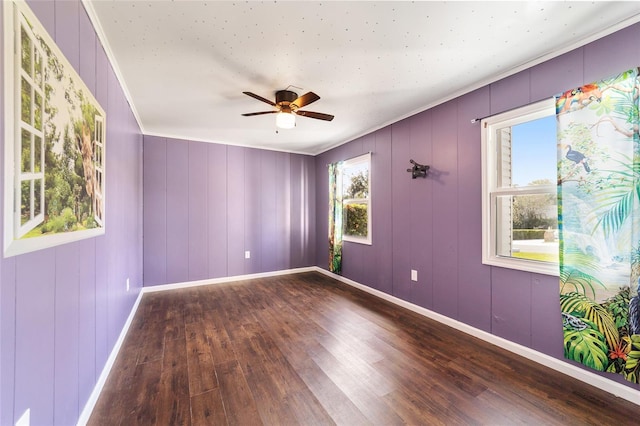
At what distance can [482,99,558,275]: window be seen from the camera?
2062 millimetres

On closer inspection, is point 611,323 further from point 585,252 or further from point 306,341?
point 306,341

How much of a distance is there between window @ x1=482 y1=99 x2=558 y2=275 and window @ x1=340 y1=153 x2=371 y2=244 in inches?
68.2

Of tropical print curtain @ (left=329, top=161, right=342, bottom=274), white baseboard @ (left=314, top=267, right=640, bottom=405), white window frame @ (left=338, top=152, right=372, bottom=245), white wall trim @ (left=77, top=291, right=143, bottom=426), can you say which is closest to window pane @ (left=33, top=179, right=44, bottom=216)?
white wall trim @ (left=77, top=291, right=143, bottom=426)

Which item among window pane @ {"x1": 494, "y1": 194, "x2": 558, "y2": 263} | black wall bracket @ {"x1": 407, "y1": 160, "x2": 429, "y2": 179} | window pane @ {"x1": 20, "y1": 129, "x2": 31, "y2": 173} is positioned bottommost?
window pane @ {"x1": 494, "y1": 194, "x2": 558, "y2": 263}

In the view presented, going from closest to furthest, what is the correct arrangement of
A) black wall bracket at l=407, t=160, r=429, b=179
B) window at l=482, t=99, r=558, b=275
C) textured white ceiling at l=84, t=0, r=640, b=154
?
textured white ceiling at l=84, t=0, r=640, b=154, window at l=482, t=99, r=558, b=275, black wall bracket at l=407, t=160, r=429, b=179

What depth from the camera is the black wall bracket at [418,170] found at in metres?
2.95

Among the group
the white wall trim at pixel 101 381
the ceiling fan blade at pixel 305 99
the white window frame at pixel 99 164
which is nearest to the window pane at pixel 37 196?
the white window frame at pixel 99 164

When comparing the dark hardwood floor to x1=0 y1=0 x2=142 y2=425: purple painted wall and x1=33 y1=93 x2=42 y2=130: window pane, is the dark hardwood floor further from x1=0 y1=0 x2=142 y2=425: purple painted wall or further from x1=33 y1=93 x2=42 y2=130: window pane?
x1=33 y1=93 x2=42 y2=130: window pane

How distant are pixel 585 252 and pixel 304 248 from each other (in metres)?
4.11

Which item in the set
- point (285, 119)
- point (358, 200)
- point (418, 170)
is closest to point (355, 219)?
point (358, 200)

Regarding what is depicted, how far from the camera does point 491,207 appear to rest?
239 cm

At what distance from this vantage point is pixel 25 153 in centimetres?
89

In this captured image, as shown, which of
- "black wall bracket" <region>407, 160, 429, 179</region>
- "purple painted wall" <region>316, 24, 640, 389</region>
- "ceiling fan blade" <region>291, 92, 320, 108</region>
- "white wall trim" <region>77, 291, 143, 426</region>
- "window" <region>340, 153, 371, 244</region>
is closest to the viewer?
"white wall trim" <region>77, 291, 143, 426</region>

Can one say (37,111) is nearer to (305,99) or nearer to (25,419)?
(25,419)
